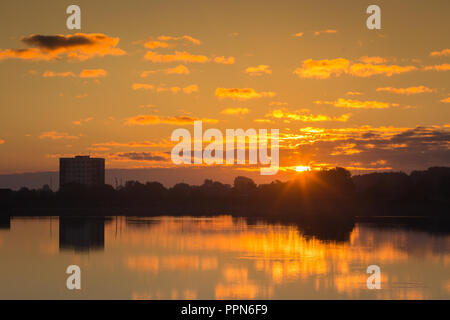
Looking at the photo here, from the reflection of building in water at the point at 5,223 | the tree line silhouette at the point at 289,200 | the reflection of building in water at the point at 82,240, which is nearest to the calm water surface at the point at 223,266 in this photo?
the reflection of building in water at the point at 82,240

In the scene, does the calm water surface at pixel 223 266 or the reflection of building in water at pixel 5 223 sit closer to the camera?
the calm water surface at pixel 223 266

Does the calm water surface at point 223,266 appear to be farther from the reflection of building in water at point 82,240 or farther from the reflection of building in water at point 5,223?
the reflection of building in water at point 5,223

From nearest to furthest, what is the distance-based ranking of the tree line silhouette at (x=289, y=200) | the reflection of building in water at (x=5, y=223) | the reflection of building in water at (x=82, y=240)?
the reflection of building in water at (x=82, y=240), the reflection of building in water at (x=5, y=223), the tree line silhouette at (x=289, y=200)

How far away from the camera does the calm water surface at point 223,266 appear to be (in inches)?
1133

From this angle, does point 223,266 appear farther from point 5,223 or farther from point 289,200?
point 289,200

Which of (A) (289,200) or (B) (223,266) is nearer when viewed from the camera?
(B) (223,266)

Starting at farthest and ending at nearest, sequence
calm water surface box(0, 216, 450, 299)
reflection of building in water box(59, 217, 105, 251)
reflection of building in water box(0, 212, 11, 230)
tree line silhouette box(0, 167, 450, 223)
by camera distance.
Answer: tree line silhouette box(0, 167, 450, 223), reflection of building in water box(0, 212, 11, 230), reflection of building in water box(59, 217, 105, 251), calm water surface box(0, 216, 450, 299)

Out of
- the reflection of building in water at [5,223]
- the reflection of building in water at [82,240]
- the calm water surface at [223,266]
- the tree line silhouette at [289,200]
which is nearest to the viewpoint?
the calm water surface at [223,266]

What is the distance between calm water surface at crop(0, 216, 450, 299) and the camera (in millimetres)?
28781

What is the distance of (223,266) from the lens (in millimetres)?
37406

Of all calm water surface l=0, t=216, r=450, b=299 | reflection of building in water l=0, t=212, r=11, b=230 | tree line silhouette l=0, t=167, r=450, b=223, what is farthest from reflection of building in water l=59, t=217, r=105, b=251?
tree line silhouette l=0, t=167, r=450, b=223

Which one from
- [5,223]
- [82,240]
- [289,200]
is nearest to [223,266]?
[82,240]

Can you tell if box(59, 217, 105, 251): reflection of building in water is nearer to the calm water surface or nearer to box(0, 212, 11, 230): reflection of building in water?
the calm water surface

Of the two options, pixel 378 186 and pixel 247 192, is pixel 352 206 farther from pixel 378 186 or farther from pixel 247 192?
pixel 247 192
